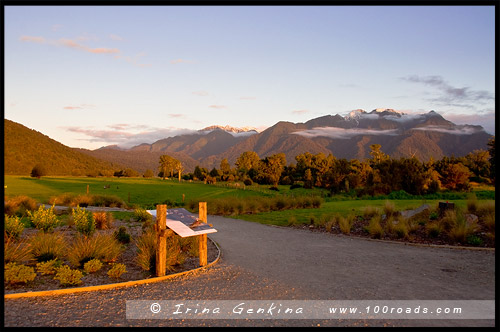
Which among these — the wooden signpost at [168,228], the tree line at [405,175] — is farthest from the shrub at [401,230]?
the tree line at [405,175]

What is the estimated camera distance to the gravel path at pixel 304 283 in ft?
17.9

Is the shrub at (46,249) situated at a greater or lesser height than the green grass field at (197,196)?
greater

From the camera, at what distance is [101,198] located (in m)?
29.1

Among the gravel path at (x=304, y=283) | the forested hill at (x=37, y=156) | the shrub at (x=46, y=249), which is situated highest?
the forested hill at (x=37, y=156)

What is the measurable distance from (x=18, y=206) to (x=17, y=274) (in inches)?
571

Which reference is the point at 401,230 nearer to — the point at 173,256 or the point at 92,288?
the point at 173,256

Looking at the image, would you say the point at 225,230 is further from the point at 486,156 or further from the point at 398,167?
the point at 486,156

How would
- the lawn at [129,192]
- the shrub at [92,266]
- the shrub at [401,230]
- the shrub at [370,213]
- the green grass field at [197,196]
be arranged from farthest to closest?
the lawn at [129,192]
the green grass field at [197,196]
the shrub at [370,213]
the shrub at [401,230]
the shrub at [92,266]

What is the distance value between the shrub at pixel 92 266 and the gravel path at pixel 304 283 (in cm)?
132

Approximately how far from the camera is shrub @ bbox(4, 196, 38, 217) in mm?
17391

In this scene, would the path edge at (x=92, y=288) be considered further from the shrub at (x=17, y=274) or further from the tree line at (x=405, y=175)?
the tree line at (x=405, y=175)

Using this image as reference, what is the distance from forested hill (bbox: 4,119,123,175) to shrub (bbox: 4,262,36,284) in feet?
276

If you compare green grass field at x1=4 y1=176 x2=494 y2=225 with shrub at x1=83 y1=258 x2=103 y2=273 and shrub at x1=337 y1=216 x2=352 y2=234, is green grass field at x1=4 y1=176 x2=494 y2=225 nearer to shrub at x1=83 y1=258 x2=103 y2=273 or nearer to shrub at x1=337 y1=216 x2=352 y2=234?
shrub at x1=337 y1=216 x2=352 y2=234

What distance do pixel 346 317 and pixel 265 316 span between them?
126 cm
